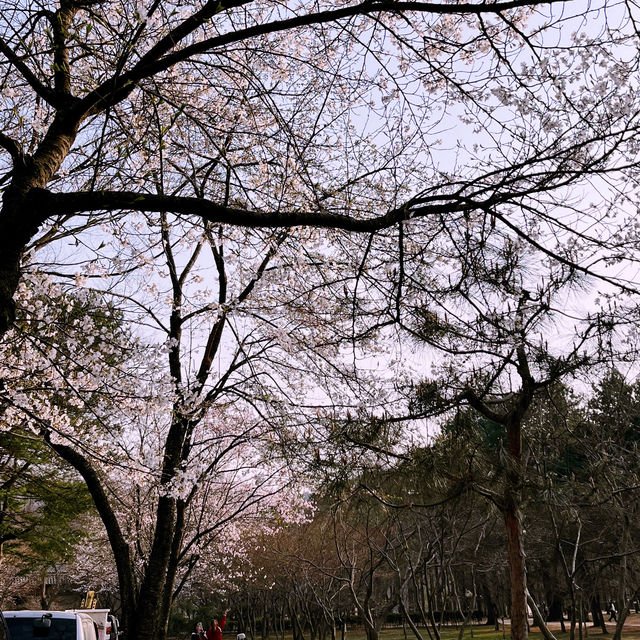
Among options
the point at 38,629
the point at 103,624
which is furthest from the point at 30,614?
the point at 103,624

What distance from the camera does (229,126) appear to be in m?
6.00

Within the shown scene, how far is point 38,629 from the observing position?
866cm

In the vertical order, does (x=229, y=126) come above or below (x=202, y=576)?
above

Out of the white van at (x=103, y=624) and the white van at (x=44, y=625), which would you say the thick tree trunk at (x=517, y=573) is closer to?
the white van at (x=44, y=625)

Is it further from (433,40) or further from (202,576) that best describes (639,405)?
(202,576)

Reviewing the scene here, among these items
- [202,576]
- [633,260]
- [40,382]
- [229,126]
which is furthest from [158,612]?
[202,576]

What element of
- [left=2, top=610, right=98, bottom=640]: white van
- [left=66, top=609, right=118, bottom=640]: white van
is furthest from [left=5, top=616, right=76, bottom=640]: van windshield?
[left=66, top=609, right=118, bottom=640]: white van

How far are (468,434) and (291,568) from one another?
18.1 m

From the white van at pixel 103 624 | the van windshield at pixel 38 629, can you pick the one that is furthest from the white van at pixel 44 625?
the white van at pixel 103 624

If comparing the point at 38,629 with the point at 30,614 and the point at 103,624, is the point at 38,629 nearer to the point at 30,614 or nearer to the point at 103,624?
the point at 30,614

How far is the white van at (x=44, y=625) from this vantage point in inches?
338

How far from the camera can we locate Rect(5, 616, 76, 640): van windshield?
28.1ft

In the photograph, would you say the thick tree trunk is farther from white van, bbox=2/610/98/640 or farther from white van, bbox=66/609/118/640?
white van, bbox=66/609/118/640

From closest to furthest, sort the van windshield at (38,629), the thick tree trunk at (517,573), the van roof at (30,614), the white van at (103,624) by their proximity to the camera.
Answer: the thick tree trunk at (517,573)
the van windshield at (38,629)
the van roof at (30,614)
the white van at (103,624)
